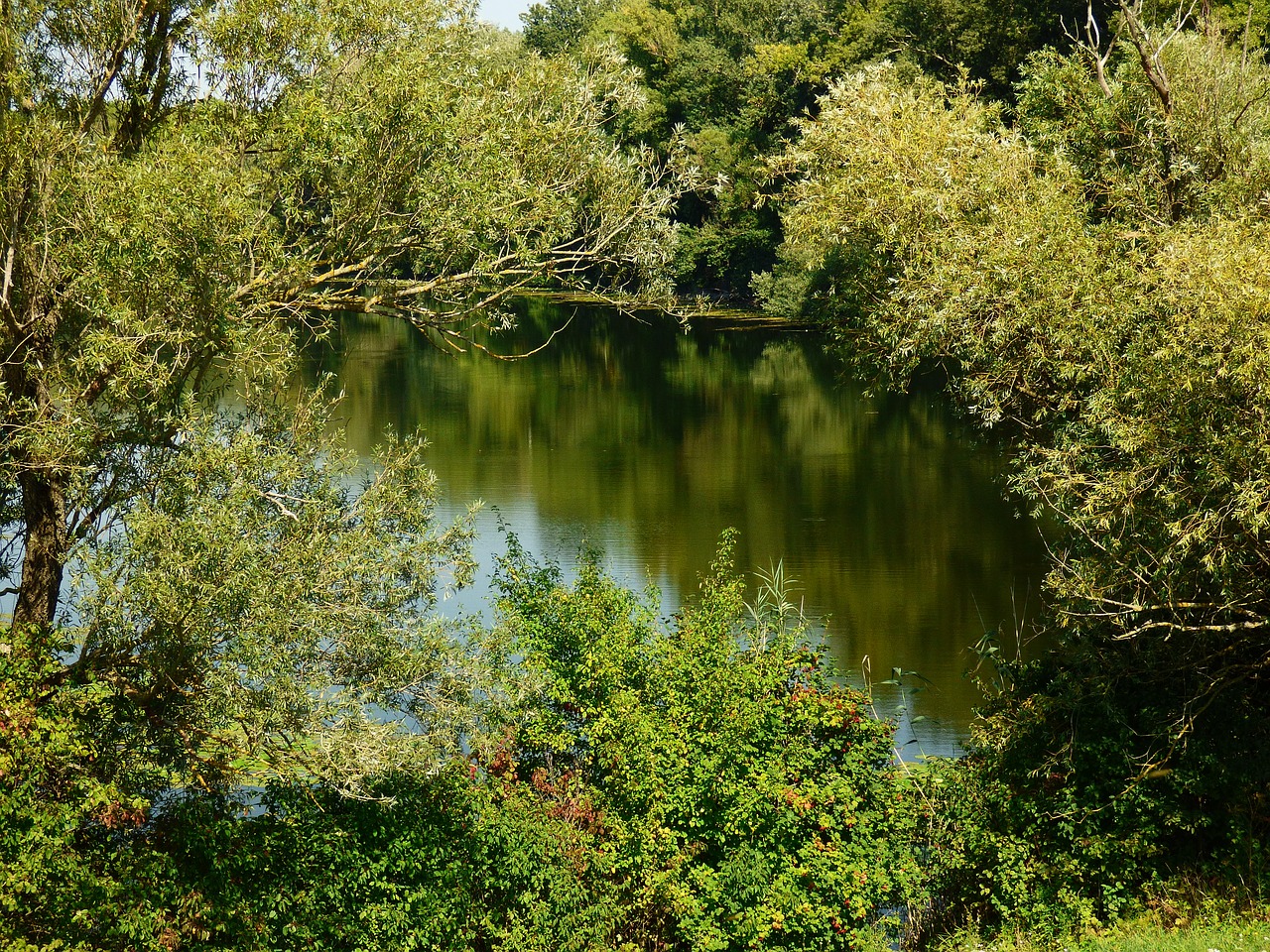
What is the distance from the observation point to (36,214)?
9.80 meters

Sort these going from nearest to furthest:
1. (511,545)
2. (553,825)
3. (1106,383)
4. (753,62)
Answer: (1106,383) < (553,825) < (511,545) < (753,62)

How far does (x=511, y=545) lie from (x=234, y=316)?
5279 millimetres

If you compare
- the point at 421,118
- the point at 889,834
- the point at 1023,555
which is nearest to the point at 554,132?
the point at 421,118

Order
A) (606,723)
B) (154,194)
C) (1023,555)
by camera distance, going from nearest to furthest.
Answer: (154,194) < (606,723) < (1023,555)

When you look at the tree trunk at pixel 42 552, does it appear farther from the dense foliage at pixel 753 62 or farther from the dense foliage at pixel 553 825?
the dense foliage at pixel 753 62

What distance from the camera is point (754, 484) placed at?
3017 cm

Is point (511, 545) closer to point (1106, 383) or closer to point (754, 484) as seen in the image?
point (1106, 383)

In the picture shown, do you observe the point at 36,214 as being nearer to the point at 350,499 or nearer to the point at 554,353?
the point at 350,499

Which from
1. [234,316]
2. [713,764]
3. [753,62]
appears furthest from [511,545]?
[753,62]

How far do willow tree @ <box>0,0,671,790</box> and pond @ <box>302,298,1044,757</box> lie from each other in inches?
46.9

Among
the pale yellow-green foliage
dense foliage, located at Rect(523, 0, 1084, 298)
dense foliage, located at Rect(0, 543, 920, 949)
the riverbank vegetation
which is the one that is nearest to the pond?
the riverbank vegetation

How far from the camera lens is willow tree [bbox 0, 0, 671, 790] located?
903cm

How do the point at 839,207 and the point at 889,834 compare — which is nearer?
the point at 889,834

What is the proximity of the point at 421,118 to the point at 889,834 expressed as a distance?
8.42m
